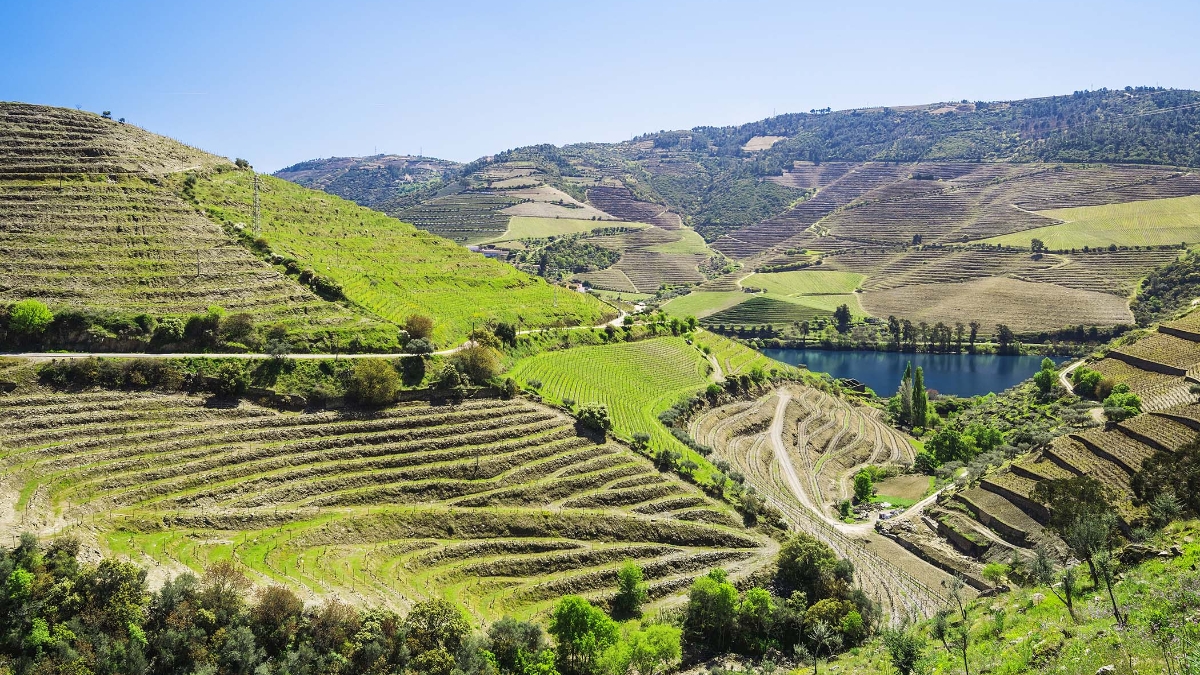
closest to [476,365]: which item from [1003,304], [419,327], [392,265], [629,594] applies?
[419,327]

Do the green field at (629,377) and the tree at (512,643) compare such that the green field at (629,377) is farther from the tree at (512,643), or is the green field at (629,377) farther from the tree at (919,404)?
the tree at (919,404)

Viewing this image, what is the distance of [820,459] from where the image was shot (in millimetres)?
90938

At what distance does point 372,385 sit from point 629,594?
88.2 feet

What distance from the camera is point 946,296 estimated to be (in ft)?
587

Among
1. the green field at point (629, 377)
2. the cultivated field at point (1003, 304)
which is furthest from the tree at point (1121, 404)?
the cultivated field at point (1003, 304)

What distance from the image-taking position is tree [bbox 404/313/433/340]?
6788 centimetres

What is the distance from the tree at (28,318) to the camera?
182ft

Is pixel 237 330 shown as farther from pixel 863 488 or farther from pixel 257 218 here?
pixel 863 488

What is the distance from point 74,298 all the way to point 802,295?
16927 cm

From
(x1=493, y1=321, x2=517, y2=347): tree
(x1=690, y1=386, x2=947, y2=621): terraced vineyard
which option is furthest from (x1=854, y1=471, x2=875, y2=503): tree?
(x1=493, y1=321, x2=517, y2=347): tree

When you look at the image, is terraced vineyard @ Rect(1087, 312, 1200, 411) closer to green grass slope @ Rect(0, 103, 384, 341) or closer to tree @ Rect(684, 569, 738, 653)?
tree @ Rect(684, 569, 738, 653)

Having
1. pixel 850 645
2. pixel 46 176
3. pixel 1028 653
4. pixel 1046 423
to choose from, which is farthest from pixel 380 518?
pixel 1046 423

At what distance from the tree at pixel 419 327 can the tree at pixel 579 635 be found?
108ft

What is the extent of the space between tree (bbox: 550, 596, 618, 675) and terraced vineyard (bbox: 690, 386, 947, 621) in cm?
2227
